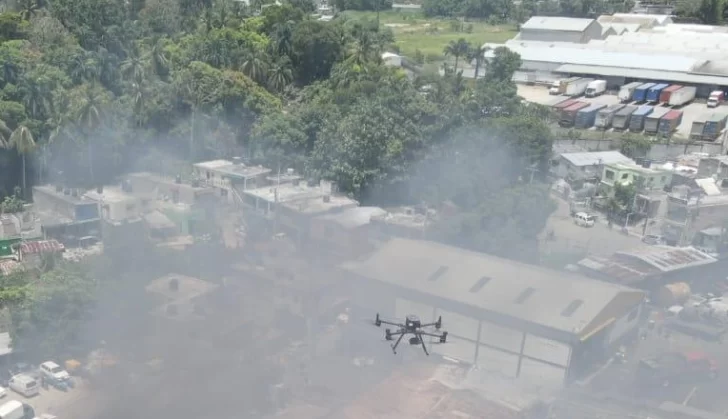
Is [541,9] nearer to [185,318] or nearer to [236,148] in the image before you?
[236,148]

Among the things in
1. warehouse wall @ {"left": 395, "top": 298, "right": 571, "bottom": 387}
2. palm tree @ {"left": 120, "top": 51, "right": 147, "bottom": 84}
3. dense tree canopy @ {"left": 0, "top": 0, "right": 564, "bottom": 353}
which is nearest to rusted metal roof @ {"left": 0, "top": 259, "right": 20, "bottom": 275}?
dense tree canopy @ {"left": 0, "top": 0, "right": 564, "bottom": 353}

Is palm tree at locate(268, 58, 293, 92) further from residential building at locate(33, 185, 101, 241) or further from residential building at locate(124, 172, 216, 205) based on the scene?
residential building at locate(33, 185, 101, 241)

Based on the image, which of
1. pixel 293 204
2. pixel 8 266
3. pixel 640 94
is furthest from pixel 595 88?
pixel 8 266

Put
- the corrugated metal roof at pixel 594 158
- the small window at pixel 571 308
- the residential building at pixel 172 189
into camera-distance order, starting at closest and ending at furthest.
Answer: the small window at pixel 571 308 < the residential building at pixel 172 189 < the corrugated metal roof at pixel 594 158

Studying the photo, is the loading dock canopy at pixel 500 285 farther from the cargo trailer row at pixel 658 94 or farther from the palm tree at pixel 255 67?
the cargo trailer row at pixel 658 94

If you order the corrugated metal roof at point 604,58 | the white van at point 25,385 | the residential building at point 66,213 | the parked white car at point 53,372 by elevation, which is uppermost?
the corrugated metal roof at point 604,58

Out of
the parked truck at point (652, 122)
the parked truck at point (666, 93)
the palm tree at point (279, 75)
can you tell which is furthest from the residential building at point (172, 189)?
the parked truck at point (666, 93)

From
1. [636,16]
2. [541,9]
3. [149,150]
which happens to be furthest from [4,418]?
[541,9]
